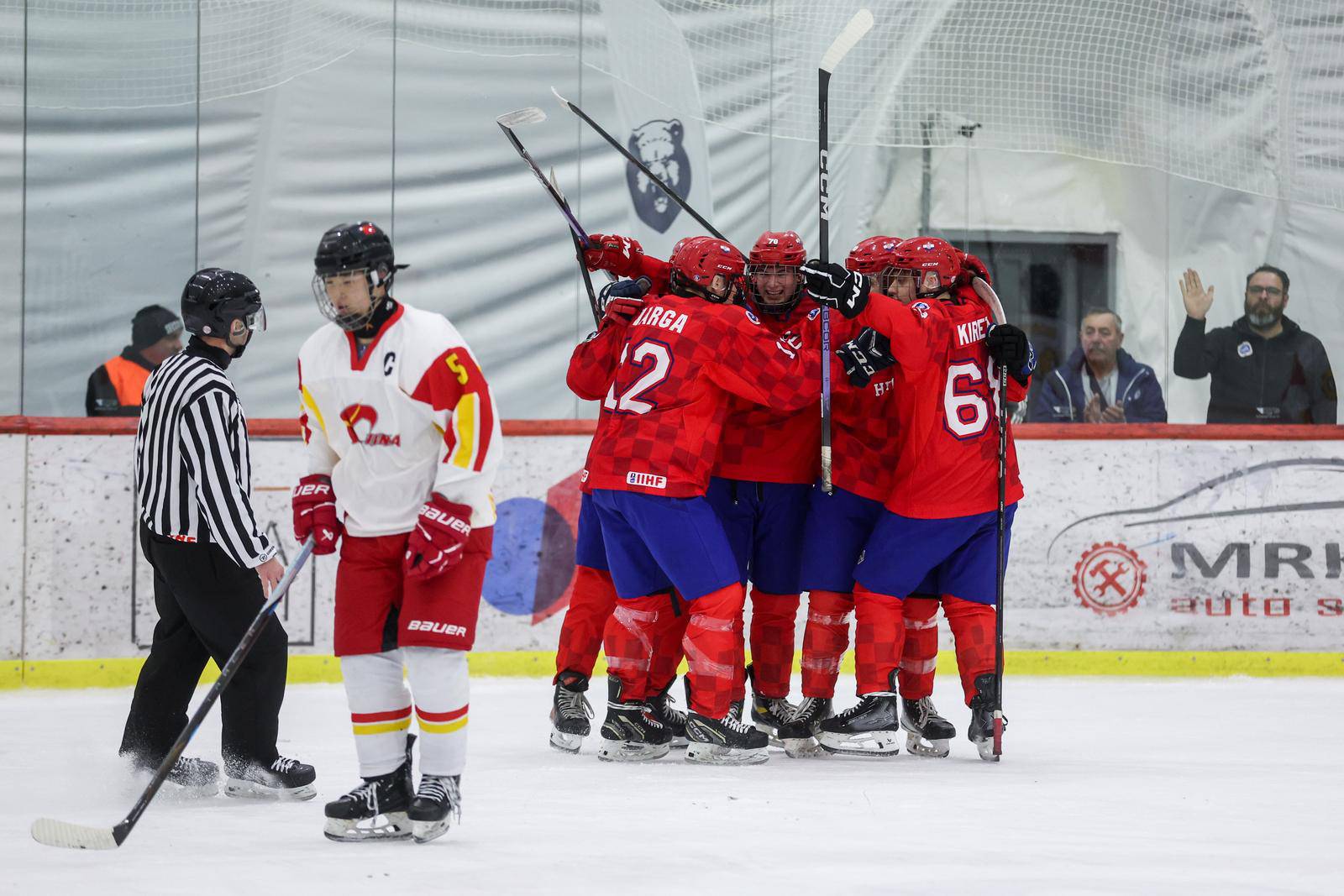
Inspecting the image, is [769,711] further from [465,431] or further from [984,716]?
[465,431]

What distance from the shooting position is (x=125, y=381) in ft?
20.9

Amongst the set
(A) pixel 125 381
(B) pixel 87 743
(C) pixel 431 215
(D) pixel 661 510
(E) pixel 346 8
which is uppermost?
(E) pixel 346 8

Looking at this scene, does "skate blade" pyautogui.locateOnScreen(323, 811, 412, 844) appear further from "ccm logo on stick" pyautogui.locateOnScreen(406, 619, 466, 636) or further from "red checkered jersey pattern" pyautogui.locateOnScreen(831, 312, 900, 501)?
"red checkered jersey pattern" pyautogui.locateOnScreen(831, 312, 900, 501)

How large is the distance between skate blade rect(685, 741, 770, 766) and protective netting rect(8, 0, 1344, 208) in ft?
12.3

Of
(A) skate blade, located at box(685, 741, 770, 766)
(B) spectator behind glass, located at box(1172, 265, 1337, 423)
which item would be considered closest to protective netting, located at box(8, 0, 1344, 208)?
(B) spectator behind glass, located at box(1172, 265, 1337, 423)

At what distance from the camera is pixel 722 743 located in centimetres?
411

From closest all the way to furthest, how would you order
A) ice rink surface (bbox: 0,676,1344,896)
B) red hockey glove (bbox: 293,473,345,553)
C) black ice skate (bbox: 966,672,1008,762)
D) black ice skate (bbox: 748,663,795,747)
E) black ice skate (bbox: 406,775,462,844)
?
1. ice rink surface (bbox: 0,676,1344,896)
2. black ice skate (bbox: 406,775,462,844)
3. red hockey glove (bbox: 293,473,345,553)
4. black ice skate (bbox: 966,672,1008,762)
5. black ice skate (bbox: 748,663,795,747)

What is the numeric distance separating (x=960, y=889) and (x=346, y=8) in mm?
5612

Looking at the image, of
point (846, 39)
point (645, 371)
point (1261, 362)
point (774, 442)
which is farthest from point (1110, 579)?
point (645, 371)

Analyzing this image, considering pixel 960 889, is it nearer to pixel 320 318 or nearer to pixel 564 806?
pixel 564 806

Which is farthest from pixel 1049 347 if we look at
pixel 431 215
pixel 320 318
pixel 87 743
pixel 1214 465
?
pixel 87 743

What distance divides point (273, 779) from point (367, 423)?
3.23ft

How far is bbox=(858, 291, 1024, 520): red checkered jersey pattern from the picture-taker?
165 inches

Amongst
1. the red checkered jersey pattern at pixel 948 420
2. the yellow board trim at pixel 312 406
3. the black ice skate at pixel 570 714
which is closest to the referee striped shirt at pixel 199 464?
the yellow board trim at pixel 312 406
